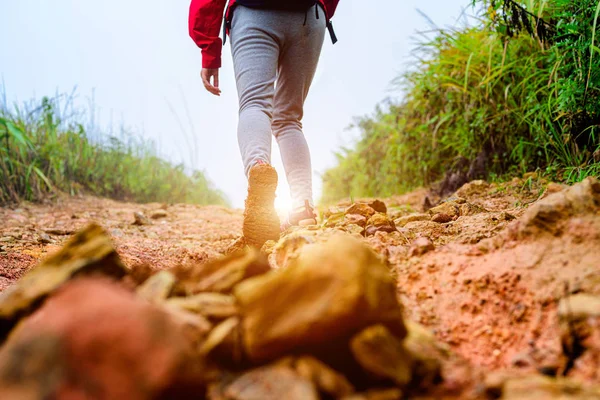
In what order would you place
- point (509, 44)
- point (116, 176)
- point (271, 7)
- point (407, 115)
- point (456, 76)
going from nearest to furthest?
point (271, 7)
point (509, 44)
point (456, 76)
point (407, 115)
point (116, 176)

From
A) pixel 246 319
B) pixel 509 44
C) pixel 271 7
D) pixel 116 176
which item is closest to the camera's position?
pixel 246 319

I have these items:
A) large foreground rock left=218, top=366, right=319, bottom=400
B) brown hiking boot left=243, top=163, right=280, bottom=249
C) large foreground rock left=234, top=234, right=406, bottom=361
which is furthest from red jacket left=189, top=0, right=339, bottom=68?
large foreground rock left=218, top=366, right=319, bottom=400

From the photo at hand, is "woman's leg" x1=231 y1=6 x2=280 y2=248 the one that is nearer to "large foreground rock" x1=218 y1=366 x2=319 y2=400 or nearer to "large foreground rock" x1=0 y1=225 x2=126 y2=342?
"large foreground rock" x1=0 y1=225 x2=126 y2=342

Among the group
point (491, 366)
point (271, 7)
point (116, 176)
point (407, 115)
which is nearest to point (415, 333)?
point (491, 366)

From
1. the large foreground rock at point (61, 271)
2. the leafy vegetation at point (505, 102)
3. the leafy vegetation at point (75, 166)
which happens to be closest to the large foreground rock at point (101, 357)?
the large foreground rock at point (61, 271)

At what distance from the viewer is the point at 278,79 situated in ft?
7.00

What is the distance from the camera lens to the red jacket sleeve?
1871 millimetres

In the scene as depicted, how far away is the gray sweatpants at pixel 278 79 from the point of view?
1.81m

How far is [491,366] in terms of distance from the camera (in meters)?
0.82

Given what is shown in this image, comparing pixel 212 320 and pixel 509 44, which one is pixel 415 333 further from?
pixel 509 44

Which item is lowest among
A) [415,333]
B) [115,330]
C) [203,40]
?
[415,333]

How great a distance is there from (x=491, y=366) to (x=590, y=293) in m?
0.24

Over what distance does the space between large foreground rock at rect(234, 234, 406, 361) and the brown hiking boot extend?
88 centimetres

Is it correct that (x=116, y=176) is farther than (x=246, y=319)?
Yes
